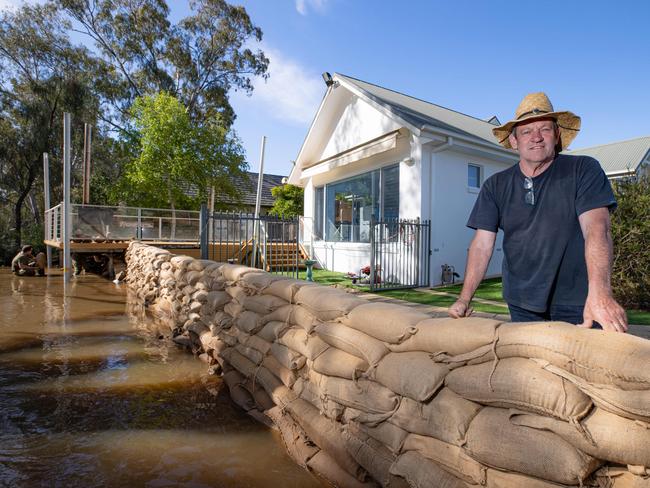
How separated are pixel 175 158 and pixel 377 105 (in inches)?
418

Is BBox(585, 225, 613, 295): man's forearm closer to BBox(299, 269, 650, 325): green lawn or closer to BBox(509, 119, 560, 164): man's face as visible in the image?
BBox(509, 119, 560, 164): man's face

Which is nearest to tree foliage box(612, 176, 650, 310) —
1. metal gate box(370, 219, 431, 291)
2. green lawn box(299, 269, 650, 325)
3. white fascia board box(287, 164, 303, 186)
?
green lawn box(299, 269, 650, 325)

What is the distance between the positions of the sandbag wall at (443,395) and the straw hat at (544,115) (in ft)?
3.92

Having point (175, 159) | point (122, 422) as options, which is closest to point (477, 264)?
point (122, 422)

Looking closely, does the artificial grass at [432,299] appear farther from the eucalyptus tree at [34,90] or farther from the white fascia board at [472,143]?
the eucalyptus tree at [34,90]

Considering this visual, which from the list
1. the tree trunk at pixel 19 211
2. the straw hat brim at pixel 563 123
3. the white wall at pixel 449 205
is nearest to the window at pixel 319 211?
the white wall at pixel 449 205

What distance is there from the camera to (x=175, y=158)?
16.9 meters

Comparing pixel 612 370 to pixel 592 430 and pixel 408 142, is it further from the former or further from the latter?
pixel 408 142

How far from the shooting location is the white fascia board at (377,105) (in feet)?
28.8

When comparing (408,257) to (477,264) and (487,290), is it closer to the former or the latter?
(487,290)

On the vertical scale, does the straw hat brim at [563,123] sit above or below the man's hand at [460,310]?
above

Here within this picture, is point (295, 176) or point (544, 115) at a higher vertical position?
point (295, 176)

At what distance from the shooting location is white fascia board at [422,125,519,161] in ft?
28.1

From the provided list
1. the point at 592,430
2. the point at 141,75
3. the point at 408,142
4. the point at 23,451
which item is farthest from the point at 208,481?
the point at 141,75
